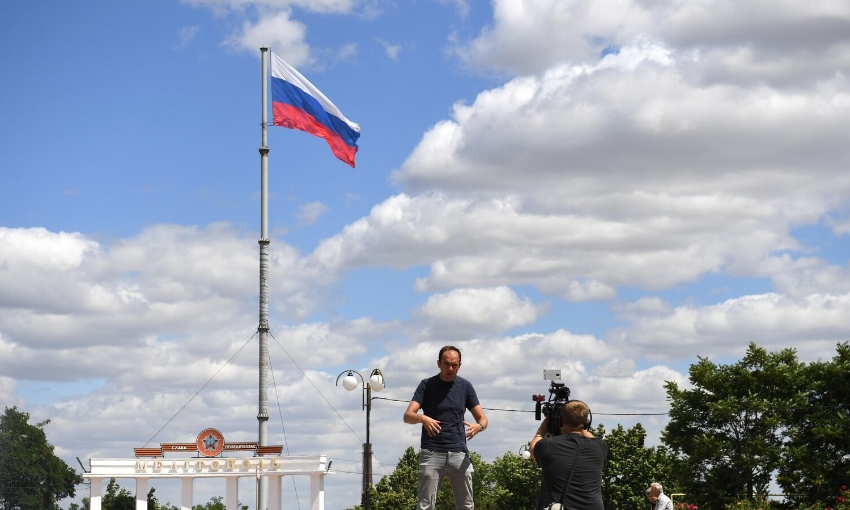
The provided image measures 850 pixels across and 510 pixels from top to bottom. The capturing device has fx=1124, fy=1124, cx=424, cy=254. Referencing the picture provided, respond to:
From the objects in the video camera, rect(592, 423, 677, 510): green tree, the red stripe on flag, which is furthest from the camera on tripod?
rect(592, 423, 677, 510): green tree

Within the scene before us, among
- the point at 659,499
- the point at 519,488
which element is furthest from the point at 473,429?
the point at 519,488

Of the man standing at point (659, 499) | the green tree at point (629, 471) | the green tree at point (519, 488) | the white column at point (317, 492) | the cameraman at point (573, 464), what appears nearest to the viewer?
the cameraman at point (573, 464)

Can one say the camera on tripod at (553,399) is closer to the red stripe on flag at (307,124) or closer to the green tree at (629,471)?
the red stripe on flag at (307,124)

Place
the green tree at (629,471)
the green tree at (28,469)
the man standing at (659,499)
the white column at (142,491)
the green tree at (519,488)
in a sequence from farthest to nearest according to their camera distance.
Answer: the green tree at (28,469) < the green tree at (519,488) < the green tree at (629,471) < the white column at (142,491) < the man standing at (659,499)

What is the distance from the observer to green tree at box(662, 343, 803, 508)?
4209cm

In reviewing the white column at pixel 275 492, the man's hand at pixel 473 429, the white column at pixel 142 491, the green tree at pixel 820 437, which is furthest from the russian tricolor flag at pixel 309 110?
the man's hand at pixel 473 429

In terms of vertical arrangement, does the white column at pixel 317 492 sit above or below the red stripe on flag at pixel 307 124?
below

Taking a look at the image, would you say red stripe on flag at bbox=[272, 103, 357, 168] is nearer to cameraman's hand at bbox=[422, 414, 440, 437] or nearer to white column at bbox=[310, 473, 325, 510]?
white column at bbox=[310, 473, 325, 510]

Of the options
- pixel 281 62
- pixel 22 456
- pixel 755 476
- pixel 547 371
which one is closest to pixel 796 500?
pixel 755 476

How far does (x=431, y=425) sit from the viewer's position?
37.7 ft

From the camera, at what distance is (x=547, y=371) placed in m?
11.5

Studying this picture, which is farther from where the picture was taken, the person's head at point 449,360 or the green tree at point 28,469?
the green tree at point 28,469

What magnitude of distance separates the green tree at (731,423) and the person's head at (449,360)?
32.6 meters

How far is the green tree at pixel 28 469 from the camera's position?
294ft
